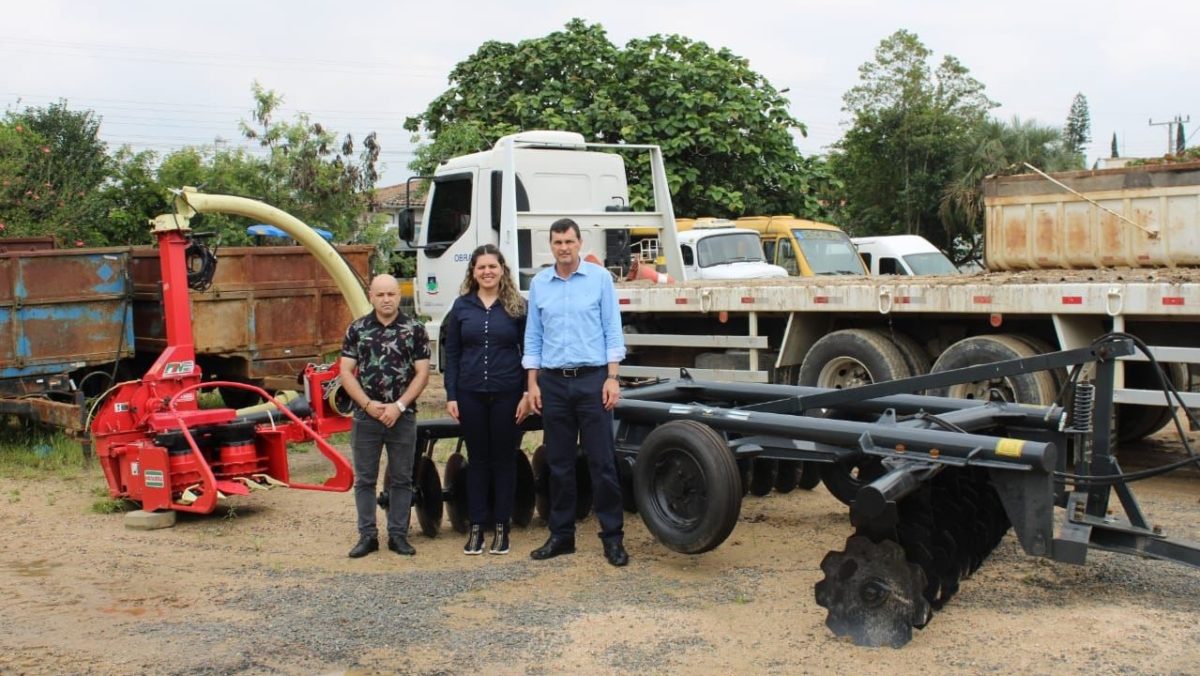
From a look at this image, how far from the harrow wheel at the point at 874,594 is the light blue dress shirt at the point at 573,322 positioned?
172 cm

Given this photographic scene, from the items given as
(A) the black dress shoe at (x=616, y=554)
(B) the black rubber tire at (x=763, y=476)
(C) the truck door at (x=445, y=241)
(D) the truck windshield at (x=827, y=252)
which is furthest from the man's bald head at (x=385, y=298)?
(D) the truck windshield at (x=827, y=252)

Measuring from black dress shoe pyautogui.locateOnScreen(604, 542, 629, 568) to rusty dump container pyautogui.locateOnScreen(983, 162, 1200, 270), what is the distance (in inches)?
204

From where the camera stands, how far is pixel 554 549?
6.13 m

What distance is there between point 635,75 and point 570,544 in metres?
19.3

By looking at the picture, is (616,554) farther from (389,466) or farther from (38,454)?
(38,454)

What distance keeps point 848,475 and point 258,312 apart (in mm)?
6246

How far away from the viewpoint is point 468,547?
6305 millimetres

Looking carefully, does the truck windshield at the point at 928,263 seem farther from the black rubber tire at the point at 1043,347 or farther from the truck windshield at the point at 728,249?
the black rubber tire at the point at 1043,347

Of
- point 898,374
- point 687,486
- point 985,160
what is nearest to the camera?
point 687,486

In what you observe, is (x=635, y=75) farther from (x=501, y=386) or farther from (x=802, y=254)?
(x=501, y=386)

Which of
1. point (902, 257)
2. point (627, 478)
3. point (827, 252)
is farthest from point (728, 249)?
point (627, 478)

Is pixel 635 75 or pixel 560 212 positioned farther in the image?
pixel 635 75

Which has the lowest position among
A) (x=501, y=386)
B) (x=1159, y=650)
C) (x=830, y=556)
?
(x=1159, y=650)

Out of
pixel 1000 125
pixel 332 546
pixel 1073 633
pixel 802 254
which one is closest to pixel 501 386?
pixel 332 546
